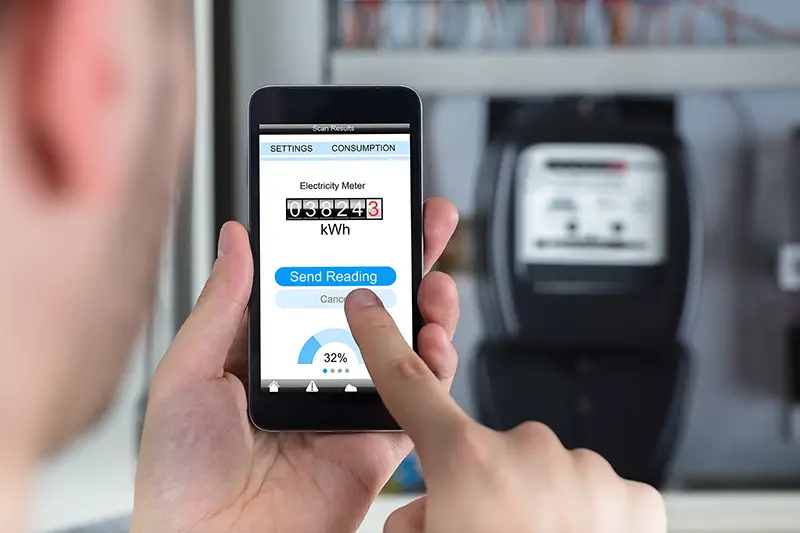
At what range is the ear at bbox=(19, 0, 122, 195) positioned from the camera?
1.34ft

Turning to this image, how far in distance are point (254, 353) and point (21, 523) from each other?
0.16m

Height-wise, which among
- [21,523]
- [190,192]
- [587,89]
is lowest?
[21,523]

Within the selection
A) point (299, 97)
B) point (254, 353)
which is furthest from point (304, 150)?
point (254, 353)

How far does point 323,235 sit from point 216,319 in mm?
93

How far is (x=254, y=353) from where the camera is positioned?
505mm

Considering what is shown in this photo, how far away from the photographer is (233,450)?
460 mm

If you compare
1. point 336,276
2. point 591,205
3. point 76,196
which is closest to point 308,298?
point 336,276

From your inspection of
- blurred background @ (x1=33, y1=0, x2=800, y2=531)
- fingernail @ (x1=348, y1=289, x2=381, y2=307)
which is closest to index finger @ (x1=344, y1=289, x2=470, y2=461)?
fingernail @ (x1=348, y1=289, x2=381, y2=307)

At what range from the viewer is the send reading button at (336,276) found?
1.66 feet

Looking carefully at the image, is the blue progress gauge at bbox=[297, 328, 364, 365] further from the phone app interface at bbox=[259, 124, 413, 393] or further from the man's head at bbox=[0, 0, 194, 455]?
the man's head at bbox=[0, 0, 194, 455]

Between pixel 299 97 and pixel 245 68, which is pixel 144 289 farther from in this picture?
pixel 245 68

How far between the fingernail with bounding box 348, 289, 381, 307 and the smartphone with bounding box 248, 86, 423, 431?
0.09 metres

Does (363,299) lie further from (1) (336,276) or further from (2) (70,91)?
(2) (70,91)

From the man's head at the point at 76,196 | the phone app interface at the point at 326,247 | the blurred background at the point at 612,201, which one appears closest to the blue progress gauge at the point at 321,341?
the phone app interface at the point at 326,247
